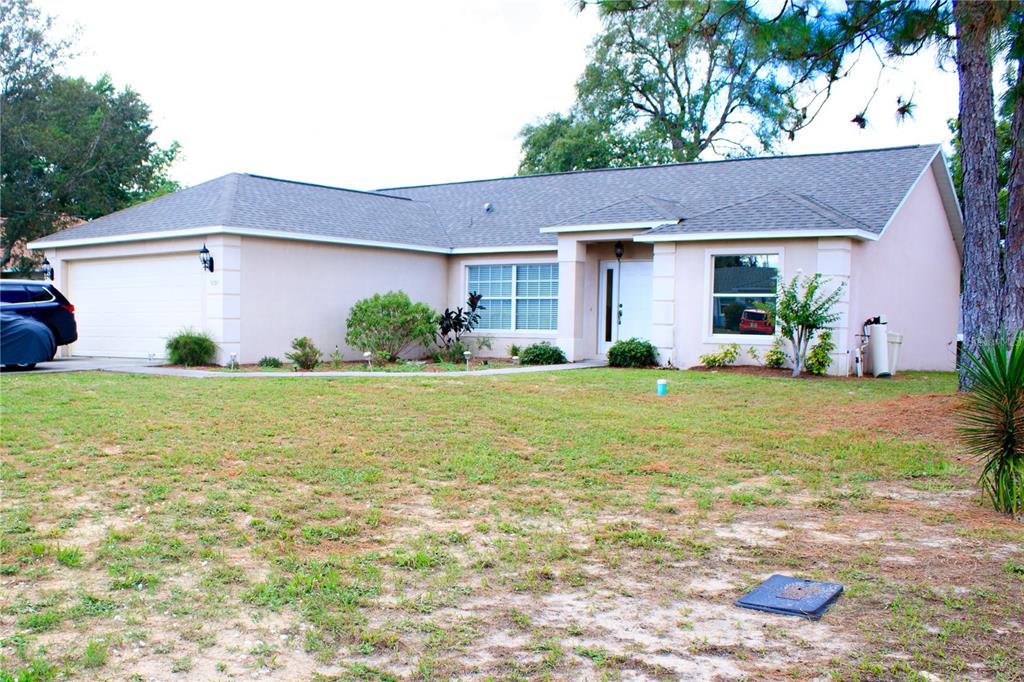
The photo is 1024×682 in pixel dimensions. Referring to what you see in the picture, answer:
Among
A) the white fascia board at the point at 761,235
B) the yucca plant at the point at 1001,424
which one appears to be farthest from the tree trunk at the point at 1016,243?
the yucca plant at the point at 1001,424

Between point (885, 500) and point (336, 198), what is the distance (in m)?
17.2

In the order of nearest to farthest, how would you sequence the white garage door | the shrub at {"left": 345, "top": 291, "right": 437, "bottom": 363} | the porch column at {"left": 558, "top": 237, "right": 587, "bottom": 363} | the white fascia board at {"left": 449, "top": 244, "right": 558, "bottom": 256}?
1. the white garage door
2. the shrub at {"left": 345, "top": 291, "right": 437, "bottom": 363}
3. the porch column at {"left": 558, "top": 237, "right": 587, "bottom": 363}
4. the white fascia board at {"left": 449, "top": 244, "right": 558, "bottom": 256}

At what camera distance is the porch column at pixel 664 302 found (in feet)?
57.7

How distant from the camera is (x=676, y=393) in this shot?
13273 mm

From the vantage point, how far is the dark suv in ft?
54.1

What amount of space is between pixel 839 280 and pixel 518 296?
765 centimetres

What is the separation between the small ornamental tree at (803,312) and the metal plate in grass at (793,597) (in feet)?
36.2

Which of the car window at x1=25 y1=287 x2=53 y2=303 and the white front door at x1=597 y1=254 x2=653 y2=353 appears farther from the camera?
the white front door at x1=597 y1=254 x2=653 y2=353

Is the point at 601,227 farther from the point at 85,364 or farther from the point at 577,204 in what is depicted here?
the point at 85,364

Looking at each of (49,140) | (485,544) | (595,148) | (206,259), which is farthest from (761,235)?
(49,140)

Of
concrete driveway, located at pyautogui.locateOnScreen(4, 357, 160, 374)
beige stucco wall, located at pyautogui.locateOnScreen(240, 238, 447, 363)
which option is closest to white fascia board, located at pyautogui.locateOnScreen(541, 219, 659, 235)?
beige stucco wall, located at pyautogui.locateOnScreen(240, 238, 447, 363)

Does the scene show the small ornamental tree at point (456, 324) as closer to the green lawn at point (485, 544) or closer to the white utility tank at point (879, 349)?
the white utility tank at point (879, 349)

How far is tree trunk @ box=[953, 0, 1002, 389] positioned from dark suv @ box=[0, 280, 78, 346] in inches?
633

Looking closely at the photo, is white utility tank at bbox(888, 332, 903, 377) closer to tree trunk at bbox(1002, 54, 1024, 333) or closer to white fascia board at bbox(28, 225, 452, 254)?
tree trunk at bbox(1002, 54, 1024, 333)
